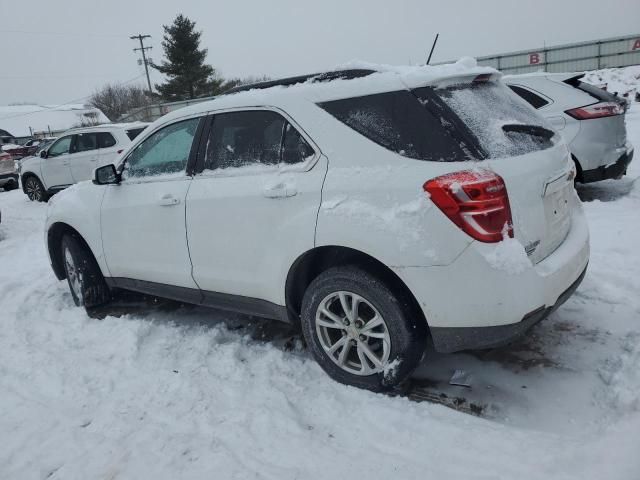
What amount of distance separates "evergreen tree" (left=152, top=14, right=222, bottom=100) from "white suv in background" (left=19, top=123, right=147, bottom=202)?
97.8 feet

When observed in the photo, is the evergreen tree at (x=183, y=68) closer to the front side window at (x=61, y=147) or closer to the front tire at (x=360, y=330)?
the front side window at (x=61, y=147)

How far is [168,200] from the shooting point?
11.8 feet

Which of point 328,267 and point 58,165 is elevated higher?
point 58,165

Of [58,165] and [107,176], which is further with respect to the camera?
Answer: [58,165]

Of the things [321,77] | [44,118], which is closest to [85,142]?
[321,77]

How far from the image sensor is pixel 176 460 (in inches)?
101

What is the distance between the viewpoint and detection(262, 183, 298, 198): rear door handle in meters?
2.91

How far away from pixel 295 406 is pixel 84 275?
8.79 ft

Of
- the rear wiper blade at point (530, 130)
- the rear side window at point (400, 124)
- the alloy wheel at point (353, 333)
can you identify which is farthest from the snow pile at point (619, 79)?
the alloy wheel at point (353, 333)

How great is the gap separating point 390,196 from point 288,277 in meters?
0.87

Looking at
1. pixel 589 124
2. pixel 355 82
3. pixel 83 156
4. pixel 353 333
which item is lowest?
pixel 353 333

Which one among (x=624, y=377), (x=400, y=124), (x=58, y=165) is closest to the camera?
(x=400, y=124)

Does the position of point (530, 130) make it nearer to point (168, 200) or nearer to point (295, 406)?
point (295, 406)

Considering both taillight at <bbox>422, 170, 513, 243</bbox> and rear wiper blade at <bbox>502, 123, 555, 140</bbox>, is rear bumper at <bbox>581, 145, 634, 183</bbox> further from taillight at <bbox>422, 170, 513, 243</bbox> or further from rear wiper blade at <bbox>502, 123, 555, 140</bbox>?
taillight at <bbox>422, 170, 513, 243</bbox>
